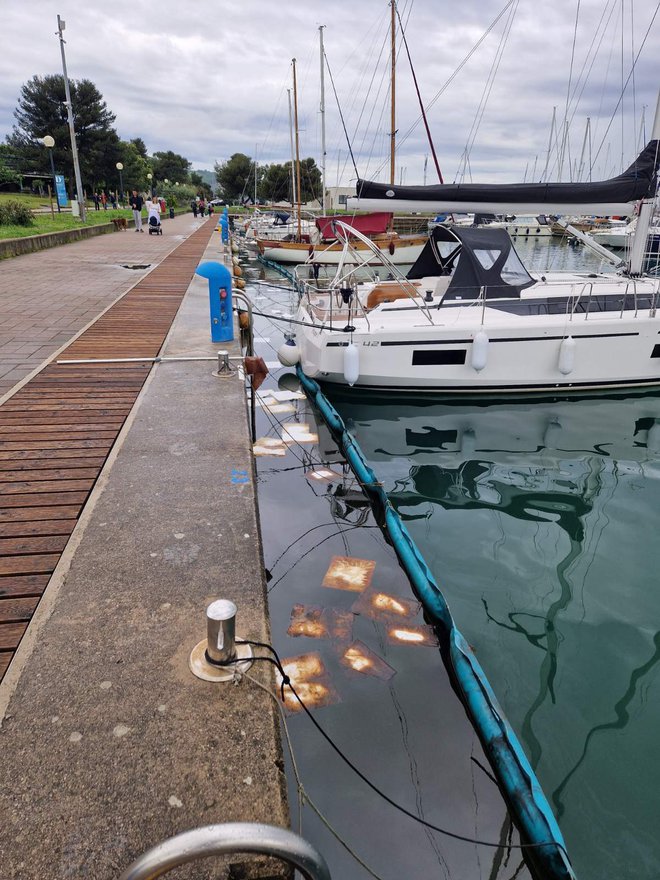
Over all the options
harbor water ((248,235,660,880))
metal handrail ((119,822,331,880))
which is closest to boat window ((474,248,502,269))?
harbor water ((248,235,660,880))

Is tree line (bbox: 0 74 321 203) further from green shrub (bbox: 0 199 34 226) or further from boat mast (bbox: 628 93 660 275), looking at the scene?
boat mast (bbox: 628 93 660 275)

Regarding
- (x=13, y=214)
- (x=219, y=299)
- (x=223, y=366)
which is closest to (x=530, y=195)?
(x=219, y=299)

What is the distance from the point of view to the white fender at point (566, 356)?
25.3ft

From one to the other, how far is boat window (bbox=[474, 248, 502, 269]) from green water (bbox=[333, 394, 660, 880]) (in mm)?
2165

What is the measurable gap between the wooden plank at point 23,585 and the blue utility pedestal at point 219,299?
491 centimetres

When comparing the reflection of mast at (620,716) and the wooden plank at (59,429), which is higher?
the wooden plank at (59,429)

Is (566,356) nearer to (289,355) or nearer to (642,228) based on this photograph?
(642,228)

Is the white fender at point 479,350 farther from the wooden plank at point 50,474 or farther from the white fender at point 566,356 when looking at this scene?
the wooden plank at point 50,474

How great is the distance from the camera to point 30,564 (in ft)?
9.96

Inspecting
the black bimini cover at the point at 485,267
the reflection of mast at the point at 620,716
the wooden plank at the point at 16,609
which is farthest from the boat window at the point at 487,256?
the wooden plank at the point at 16,609

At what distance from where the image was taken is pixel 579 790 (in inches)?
106

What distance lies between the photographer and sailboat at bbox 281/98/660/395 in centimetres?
762

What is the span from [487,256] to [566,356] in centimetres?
199

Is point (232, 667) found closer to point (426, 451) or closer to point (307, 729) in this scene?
point (307, 729)
